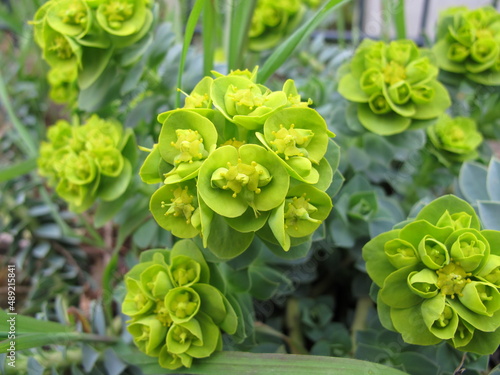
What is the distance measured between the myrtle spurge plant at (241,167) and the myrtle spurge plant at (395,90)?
0.90 ft

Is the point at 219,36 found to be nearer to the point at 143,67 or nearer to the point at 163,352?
the point at 143,67

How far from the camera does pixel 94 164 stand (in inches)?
34.6

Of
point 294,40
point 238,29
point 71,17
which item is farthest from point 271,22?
point 71,17

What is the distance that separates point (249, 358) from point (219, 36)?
3.24 feet

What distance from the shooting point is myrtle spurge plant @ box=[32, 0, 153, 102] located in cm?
87

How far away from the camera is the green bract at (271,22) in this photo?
124cm

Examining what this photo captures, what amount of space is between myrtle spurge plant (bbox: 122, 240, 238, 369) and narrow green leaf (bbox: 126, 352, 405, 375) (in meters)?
0.02

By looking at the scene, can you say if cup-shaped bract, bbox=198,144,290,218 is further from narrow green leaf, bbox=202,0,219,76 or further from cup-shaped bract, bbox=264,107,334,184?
narrow green leaf, bbox=202,0,219,76

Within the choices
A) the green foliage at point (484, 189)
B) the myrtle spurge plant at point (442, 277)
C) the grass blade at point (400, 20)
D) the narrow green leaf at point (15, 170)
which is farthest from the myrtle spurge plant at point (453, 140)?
the narrow green leaf at point (15, 170)

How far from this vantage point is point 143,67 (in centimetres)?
100

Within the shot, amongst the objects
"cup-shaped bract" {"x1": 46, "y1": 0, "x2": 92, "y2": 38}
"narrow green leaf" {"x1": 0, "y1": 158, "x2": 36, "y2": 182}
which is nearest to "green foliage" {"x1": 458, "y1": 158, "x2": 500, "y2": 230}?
"cup-shaped bract" {"x1": 46, "y1": 0, "x2": 92, "y2": 38}

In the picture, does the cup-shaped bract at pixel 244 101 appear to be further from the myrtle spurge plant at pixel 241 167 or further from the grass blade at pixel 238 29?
the grass blade at pixel 238 29

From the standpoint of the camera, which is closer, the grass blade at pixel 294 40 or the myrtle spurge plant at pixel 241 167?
the myrtle spurge plant at pixel 241 167

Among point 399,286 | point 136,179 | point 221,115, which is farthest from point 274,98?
point 136,179
